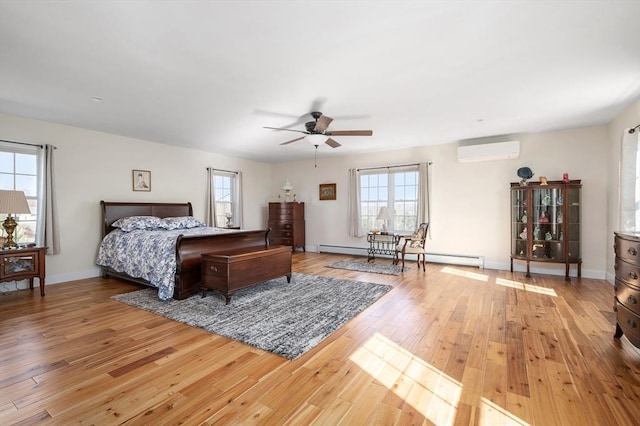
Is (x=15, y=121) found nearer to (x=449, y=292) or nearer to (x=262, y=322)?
(x=262, y=322)

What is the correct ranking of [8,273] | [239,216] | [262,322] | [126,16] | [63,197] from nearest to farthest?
[126,16] < [262,322] < [8,273] < [63,197] < [239,216]

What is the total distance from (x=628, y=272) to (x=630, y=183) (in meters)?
1.89

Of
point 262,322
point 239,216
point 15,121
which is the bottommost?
point 262,322

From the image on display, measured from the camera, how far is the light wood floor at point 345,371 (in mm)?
1637

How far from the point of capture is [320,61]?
2.59 metres

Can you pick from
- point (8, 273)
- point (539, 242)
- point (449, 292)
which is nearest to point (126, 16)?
point (8, 273)

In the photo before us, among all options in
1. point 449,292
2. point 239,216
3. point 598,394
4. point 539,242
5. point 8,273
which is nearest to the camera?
point 598,394

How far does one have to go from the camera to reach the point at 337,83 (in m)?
3.03

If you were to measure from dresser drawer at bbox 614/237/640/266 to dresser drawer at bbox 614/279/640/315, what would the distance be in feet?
0.69

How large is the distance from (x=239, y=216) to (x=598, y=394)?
672cm

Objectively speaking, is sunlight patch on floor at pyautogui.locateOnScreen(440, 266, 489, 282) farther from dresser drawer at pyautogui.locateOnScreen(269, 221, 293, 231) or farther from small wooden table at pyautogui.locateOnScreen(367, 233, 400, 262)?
dresser drawer at pyautogui.locateOnScreen(269, 221, 293, 231)

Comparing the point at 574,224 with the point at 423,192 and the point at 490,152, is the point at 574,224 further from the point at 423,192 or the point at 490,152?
the point at 423,192

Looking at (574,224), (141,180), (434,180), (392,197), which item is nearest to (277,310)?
(141,180)

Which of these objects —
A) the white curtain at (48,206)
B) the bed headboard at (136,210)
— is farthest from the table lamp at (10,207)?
the bed headboard at (136,210)
